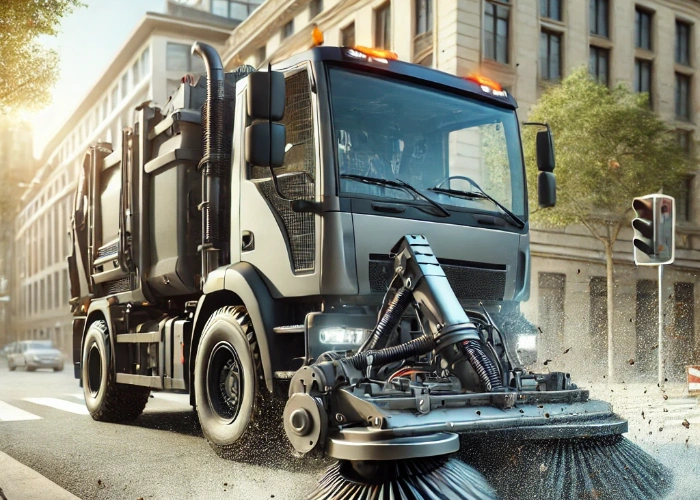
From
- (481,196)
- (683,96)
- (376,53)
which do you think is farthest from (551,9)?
(376,53)

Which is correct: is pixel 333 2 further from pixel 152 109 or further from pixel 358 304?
pixel 358 304

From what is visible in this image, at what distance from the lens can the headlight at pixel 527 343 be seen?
593 cm

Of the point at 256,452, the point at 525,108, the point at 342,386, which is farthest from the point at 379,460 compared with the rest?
the point at 525,108

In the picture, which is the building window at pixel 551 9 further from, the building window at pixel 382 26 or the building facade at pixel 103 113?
the building facade at pixel 103 113

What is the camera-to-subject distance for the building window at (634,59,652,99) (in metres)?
26.5

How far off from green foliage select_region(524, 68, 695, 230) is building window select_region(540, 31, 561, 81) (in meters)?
2.76

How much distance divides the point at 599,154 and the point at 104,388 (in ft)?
49.1

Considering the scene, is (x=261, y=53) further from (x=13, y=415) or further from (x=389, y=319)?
(x=389, y=319)

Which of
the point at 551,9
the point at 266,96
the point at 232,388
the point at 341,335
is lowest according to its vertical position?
the point at 232,388

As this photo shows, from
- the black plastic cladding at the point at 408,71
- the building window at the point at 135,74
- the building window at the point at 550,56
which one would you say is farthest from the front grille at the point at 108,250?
the building window at the point at 550,56

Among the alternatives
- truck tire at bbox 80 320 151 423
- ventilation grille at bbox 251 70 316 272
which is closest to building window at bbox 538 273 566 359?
truck tire at bbox 80 320 151 423

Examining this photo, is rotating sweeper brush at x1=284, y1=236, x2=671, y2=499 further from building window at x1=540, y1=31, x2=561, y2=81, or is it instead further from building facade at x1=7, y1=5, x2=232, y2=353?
building window at x1=540, y1=31, x2=561, y2=81

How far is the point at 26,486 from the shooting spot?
510 cm

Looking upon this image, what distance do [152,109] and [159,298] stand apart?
5.73ft
